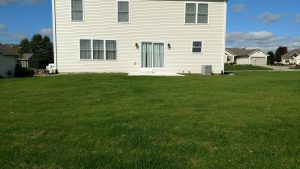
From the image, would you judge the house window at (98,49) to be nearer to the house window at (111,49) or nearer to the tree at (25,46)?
the house window at (111,49)

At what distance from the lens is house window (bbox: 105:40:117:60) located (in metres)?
22.0

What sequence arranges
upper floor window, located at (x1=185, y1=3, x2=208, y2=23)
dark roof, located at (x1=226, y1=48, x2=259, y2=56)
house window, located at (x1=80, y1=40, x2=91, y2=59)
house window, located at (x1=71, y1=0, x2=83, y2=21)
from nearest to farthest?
house window, located at (x1=71, y1=0, x2=83, y2=21) < house window, located at (x1=80, y1=40, x2=91, y2=59) < upper floor window, located at (x1=185, y1=3, x2=208, y2=23) < dark roof, located at (x1=226, y1=48, x2=259, y2=56)

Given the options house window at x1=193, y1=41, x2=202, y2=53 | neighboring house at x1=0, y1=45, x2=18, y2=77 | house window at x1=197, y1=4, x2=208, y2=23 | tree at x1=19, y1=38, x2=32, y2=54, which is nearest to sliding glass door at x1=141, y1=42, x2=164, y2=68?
house window at x1=193, y1=41, x2=202, y2=53

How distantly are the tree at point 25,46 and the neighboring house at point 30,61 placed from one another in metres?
10.5

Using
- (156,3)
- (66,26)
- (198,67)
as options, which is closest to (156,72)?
(198,67)

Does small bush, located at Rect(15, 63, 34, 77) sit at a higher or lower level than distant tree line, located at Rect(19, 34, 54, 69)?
lower

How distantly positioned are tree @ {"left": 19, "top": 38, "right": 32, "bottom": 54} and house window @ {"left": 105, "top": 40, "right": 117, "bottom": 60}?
6950 centimetres

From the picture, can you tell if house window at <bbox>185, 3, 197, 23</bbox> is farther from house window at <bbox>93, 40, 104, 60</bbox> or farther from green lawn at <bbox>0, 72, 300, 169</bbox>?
green lawn at <bbox>0, 72, 300, 169</bbox>

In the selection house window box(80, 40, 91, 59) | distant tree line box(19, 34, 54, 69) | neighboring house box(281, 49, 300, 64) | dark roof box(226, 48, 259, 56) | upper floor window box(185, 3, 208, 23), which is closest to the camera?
house window box(80, 40, 91, 59)

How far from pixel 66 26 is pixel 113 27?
3290 mm

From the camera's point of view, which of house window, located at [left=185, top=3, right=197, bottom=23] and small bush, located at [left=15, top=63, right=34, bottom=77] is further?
small bush, located at [left=15, top=63, right=34, bottom=77]

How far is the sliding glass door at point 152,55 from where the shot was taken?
22.4 metres

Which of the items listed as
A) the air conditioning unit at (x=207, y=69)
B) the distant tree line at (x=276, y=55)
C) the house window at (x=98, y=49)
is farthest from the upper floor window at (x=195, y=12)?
the distant tree line at (x=276, y=55)

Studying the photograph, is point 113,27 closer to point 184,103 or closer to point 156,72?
point 156,72
